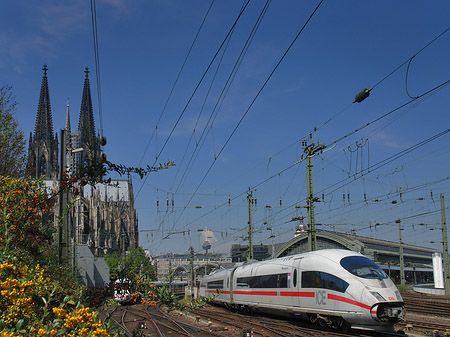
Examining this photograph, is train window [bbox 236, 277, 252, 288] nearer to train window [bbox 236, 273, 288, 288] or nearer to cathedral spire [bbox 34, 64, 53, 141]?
train window [bbox 236, 273, 288, 288]

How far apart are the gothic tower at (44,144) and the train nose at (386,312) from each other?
343 feet

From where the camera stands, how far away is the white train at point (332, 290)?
629 inches

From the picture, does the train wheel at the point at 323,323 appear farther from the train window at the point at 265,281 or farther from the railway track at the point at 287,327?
the train window at the point at 265,281

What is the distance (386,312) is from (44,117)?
119m

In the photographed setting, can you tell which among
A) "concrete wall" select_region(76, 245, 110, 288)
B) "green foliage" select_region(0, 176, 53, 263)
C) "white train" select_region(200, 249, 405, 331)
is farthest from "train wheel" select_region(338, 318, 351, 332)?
"concrete wall" select_region(76, 245, 110, 288)

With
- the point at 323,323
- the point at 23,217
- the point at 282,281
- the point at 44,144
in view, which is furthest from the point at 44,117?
the point at 23,217

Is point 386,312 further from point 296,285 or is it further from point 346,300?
point 296,285

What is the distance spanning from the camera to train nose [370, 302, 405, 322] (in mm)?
15688

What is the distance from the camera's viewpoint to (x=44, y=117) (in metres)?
120

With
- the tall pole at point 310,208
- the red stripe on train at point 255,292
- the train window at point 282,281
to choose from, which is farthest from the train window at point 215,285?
the train window at point 282,281

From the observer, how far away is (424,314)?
22.7 meters

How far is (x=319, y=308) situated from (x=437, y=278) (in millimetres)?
26647

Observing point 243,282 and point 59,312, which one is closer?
point 59,312

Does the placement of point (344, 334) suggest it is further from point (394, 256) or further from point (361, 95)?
point (394, 256)
